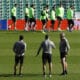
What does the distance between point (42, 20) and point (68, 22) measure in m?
2.03

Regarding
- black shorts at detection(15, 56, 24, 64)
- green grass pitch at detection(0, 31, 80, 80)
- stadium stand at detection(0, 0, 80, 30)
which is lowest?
green grass pitch at detection(0, 31, 80, 80)

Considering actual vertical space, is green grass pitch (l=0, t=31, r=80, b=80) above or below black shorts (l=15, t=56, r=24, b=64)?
below

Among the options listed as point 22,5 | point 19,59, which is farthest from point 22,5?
point 19,59

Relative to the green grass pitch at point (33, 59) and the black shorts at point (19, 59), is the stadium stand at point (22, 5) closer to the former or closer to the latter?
the green grass pitch at point (33, 59)

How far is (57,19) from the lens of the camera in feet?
125

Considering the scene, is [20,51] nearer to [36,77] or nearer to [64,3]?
[36,77]

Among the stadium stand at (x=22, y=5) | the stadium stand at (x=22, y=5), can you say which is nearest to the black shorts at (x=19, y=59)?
the stadium stand at (x=22, y=5)

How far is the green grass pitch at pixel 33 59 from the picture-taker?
2136 cm

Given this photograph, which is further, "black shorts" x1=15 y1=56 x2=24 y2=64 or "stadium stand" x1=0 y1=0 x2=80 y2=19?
"stadium stand" x1=0 y1=0 x2=80 y2=19

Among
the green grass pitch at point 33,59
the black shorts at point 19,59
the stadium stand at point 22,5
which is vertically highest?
the stadium stand at point 22,5

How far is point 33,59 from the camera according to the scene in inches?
1008

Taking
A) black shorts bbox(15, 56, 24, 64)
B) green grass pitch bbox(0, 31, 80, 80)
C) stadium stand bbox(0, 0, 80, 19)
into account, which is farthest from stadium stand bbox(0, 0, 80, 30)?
black shorts bbox(15, 56, 24, 64)

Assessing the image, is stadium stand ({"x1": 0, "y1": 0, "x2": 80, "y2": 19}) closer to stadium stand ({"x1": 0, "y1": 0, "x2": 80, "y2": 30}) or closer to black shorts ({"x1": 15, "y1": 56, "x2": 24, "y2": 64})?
stadium stand ({"x1": 0, "y1": 0, "x2": 80, "y2": 30})

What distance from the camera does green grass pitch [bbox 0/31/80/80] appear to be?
21.4 meters
